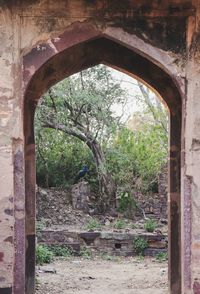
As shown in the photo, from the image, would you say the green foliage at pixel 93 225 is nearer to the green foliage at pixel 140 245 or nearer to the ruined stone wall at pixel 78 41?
the green foliage at pixel 140 245

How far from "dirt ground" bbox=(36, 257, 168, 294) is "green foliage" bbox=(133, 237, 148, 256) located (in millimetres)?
393

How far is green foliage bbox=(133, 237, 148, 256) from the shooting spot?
1052 cm

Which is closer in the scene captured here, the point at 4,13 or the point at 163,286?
the point at 4,13

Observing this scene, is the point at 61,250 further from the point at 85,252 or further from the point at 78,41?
the point at 78,41

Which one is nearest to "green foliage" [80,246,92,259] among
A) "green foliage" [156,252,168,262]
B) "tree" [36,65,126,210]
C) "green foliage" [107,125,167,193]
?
"green foliage" [156,252,168,262]

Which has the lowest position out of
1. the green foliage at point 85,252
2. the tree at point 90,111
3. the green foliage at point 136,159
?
the green foliage at point 85,252

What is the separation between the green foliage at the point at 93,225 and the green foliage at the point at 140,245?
112 cm

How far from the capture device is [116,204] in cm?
1320

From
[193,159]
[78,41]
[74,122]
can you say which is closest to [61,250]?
[74,122]

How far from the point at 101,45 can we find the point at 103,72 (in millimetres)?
6899

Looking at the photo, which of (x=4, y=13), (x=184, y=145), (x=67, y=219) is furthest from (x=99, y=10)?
(x=67, y=219)

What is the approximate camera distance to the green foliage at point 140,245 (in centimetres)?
1052

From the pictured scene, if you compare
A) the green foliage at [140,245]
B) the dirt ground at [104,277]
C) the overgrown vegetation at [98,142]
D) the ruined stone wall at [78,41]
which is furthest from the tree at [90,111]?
the ruined stone wall at [78,41]

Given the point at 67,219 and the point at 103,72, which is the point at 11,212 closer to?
the point at 67,219
